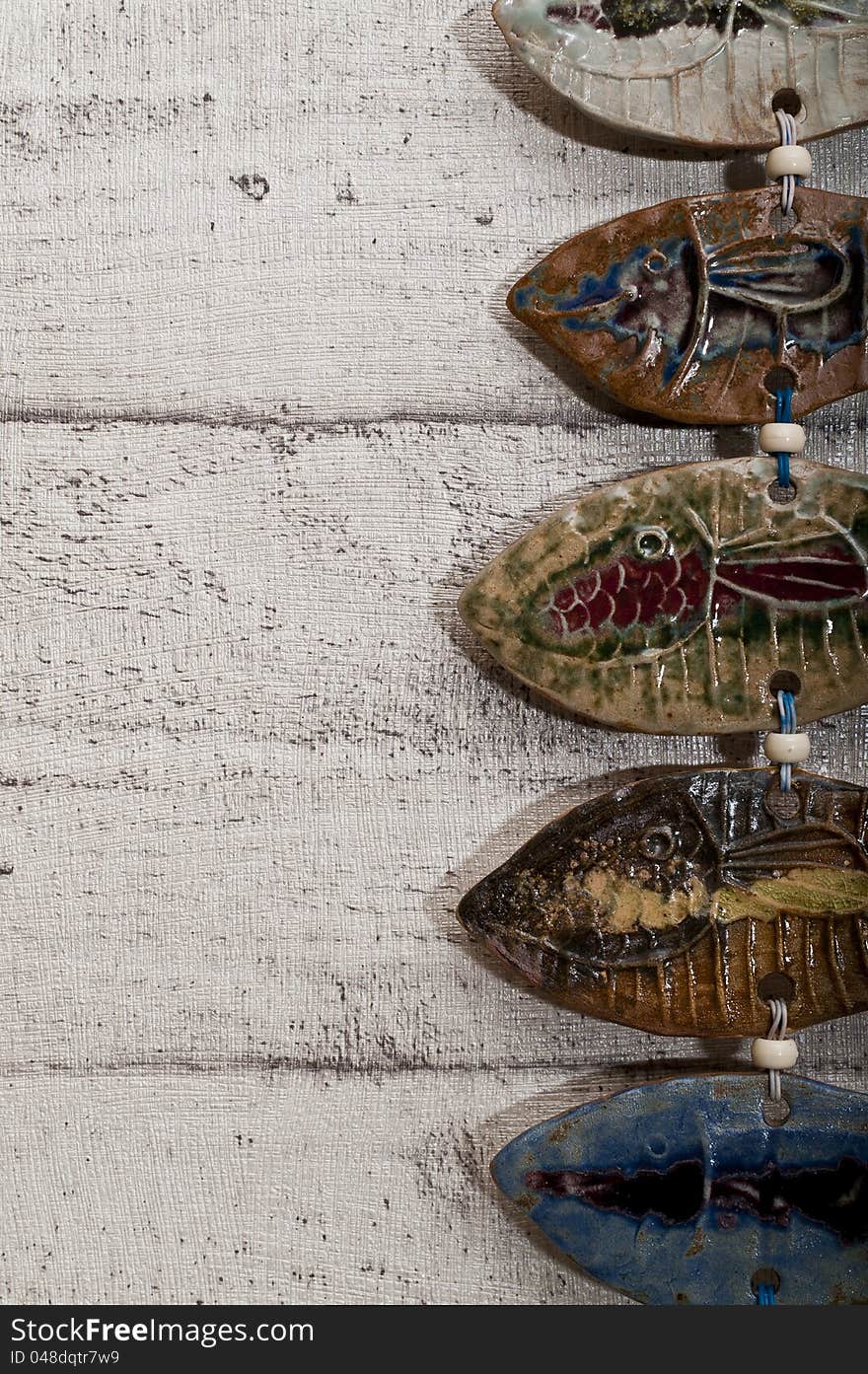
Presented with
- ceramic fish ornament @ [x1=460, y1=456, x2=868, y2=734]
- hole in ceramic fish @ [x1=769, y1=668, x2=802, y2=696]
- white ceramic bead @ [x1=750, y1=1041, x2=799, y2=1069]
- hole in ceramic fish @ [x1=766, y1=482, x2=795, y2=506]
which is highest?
hole in ceramic fish @ [x1=766, y1=482, x2=795, y2=506]

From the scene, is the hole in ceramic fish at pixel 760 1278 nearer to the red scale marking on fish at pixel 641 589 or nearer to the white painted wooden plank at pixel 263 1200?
the white painted wooden plank at pixel 263 1200

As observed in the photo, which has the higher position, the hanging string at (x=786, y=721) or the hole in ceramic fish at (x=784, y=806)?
the hanging string at (x=786, y=721)

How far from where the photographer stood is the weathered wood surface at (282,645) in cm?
62

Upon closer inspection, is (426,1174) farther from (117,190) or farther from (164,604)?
(117,190)

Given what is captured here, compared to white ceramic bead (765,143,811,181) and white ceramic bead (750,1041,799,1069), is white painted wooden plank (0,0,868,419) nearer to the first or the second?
white ceramic bead (765,143,811,181)

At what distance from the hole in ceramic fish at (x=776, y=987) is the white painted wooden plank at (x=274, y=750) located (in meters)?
0.05

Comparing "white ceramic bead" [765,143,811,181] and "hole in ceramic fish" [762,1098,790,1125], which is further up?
"white ceramic bead" [765,143,811,181]

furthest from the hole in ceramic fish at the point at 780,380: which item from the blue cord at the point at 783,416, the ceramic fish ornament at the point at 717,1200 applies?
the ceramic fish ornament at the point at 717,1200

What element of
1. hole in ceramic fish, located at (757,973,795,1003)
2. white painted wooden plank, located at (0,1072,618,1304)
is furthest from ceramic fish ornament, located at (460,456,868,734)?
white painted wooden plank, located at (0,1072,618,1304)

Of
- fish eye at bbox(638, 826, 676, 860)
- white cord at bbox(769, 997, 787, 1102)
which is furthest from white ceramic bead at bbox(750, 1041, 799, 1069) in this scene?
fish eye at bbox(638, 826, 676, 860)

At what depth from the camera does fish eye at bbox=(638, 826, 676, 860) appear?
1.95ft

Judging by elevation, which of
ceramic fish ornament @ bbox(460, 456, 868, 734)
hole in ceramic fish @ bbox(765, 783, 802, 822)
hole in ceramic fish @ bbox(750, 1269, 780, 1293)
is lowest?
hole in ceramic fish @ bbox(750, 1269, 780, 1293)

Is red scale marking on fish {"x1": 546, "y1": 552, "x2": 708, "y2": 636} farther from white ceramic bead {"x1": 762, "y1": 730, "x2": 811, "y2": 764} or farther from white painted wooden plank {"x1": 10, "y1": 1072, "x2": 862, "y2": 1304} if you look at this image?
white painted wooden plank {"x1": 10, "y1": 1072, "x2": 862, "y2": 1304}

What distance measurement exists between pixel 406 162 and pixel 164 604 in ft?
0.90
